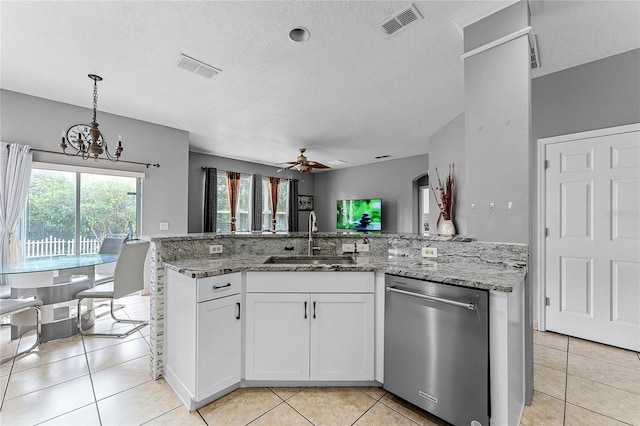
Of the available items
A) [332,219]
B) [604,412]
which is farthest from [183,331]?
[332,219]

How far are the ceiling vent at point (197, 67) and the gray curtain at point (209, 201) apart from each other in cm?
378

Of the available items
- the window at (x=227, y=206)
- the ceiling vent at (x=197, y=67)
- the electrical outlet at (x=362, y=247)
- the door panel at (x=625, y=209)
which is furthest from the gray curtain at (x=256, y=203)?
the door panel at (x=625, y=209)

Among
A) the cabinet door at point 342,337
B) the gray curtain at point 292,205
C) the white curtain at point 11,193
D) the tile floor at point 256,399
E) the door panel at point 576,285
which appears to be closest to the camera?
the tile floor at point 256,399

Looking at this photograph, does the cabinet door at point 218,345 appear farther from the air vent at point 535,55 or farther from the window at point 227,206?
the window at point 227,206

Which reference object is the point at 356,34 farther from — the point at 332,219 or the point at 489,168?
the point at 332,219

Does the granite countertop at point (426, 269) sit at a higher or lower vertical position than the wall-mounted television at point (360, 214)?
lower

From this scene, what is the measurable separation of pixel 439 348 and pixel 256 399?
1.23 m

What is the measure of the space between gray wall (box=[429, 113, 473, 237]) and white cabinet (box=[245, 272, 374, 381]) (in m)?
2.25

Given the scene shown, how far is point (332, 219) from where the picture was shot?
335 inches

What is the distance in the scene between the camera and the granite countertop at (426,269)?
57.7 inches

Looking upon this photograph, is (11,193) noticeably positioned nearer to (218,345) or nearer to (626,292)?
(218,345)

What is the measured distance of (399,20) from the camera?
202 cm

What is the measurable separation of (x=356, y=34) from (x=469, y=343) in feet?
7.53

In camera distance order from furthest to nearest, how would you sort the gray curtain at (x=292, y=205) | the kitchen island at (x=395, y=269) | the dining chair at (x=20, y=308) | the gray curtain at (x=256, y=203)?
the gray curtain at (x=292, y=205), the gray curtain at (x=256, y=203), the dining chair at (x=20, y=308), the kitchen island at (x=395, y=269)
